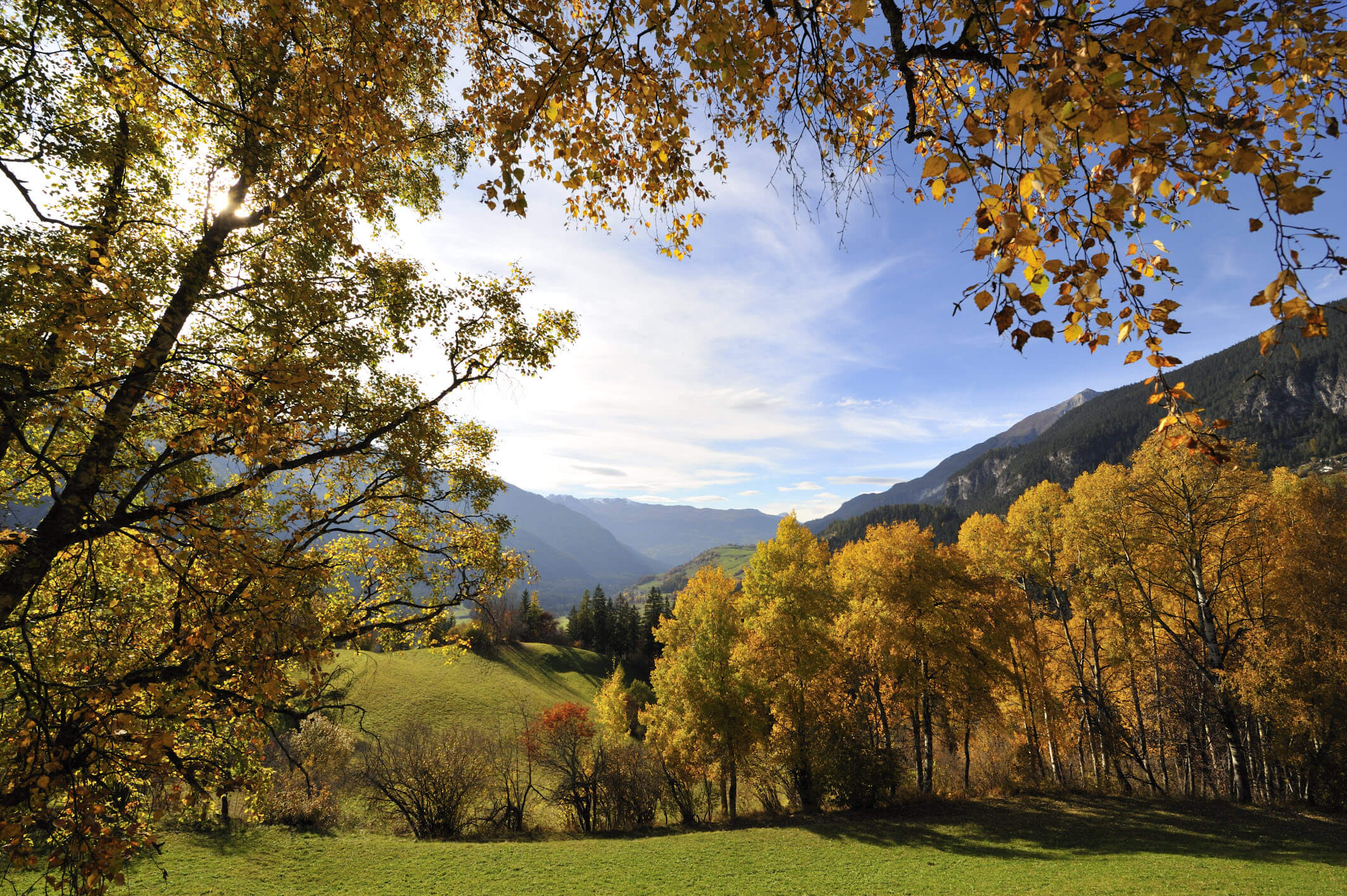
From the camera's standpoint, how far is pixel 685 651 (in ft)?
68.0

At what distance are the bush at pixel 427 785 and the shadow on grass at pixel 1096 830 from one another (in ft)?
44.9

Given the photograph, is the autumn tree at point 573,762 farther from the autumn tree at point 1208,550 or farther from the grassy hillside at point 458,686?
the autumn tree at point 1208,550

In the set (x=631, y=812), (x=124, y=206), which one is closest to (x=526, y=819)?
(x=631, y=812)

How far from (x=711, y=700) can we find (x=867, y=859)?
6.87 metres

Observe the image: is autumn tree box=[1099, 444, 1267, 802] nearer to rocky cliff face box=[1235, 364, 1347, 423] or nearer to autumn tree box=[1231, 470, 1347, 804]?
autumn tree box=[1231, 470, 1347, 804]

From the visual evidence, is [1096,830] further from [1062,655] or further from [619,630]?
[619,630]

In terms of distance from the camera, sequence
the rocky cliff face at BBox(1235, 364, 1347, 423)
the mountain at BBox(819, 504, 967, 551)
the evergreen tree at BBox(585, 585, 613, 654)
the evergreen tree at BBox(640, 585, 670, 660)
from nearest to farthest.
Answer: the evergreen tree at BBox(640, 585, 670, 660) → the evergreen tree at BBox(585, 585, 613, 654) → the mountain at BBox(819, 504, 967, 551) → the rocky cliff face at BBox(1235, 364, 1347, 423)

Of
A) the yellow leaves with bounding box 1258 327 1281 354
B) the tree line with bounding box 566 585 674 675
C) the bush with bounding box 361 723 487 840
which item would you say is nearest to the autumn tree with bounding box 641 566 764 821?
the bush with bounding box 361 723 487 840

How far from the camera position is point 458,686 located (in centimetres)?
4166

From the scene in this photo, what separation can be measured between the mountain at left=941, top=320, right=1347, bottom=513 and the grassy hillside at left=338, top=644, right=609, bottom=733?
150888 millimetres

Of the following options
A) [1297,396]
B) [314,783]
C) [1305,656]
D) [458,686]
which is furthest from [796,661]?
[1297,396]

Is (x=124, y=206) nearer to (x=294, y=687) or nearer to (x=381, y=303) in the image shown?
(x=381, y=303)

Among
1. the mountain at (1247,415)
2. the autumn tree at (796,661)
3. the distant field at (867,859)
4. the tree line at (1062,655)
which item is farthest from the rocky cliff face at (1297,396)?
the autumn tree at (796,661)

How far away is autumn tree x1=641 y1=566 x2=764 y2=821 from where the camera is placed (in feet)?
63.6
